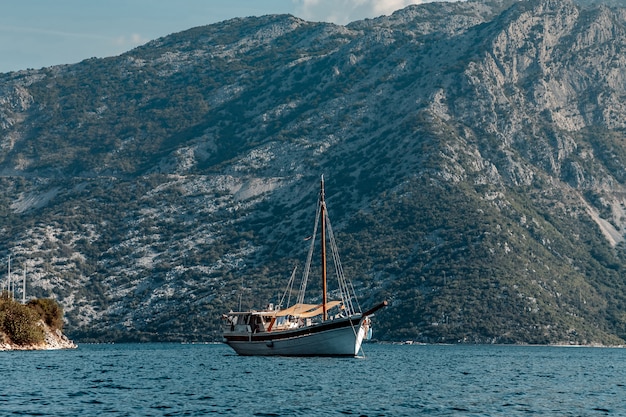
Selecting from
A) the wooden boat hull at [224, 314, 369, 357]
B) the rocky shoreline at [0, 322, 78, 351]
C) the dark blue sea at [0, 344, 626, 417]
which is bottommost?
the dark blue sea at [0, 344, 626, 417]

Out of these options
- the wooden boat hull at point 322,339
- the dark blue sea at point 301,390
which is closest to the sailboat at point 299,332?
the wooden boat hull at point 322,339

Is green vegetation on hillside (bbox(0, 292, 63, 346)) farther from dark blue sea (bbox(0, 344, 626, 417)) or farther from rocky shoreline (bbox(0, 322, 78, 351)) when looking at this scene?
dark blue sea (bbox(0, 344, 626, 417))

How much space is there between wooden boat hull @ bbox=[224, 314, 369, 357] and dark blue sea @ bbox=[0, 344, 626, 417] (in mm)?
5386

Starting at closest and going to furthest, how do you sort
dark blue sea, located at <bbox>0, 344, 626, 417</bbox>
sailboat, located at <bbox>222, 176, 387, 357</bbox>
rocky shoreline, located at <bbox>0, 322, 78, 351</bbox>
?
dark blue sea, located at <bbox>0, 344, 626, 417</bbox>, sailboat, located at <bbox>222, 176, 387, 357</bbox>, rocky shoreline, located at <bbox>0, 322, 78, 351</bbox>

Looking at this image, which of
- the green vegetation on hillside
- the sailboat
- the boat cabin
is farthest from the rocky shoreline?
the boat cabin

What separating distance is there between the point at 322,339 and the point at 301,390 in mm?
43328

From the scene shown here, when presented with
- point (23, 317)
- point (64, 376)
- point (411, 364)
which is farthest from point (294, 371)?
point (23, 317)

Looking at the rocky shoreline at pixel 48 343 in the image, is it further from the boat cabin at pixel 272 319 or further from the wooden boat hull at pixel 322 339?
the wooden boat hull at pixel 322 339

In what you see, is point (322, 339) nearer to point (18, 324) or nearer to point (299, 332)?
point (299, 332)

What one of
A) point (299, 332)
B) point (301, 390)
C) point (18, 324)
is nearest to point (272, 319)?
point (299, 332)

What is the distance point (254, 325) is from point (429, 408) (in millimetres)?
68729

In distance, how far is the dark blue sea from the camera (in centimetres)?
6594

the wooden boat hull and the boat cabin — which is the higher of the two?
the boat cabin

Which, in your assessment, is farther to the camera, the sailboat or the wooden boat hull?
the sailboat
